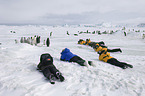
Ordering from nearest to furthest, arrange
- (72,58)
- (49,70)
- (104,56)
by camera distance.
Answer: (49,70), (72,58), (104,56)

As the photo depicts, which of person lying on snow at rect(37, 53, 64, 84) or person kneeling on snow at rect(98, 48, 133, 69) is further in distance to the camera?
person kneeling on snow at rect(98, 48, 133, 69)

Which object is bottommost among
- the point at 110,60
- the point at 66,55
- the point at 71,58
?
the point at 110,60

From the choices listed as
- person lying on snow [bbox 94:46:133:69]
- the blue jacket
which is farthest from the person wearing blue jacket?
person lying on snow [bbox 94:46:133:69]

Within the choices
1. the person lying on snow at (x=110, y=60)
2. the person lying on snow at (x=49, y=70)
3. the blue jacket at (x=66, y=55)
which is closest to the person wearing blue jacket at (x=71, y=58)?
the blue jacket at (x=66, y=55)

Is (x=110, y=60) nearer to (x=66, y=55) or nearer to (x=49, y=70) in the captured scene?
(x=66, y=55)

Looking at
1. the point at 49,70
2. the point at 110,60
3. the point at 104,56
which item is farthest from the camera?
the point at 104,56

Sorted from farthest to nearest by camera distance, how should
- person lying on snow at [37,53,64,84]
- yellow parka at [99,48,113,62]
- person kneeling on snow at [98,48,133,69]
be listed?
1. yellow parka at [99,48,113,62]
2. person kneeling on snow at [98,48,133,69]
3. person lying on snow at [37,53,64,84]

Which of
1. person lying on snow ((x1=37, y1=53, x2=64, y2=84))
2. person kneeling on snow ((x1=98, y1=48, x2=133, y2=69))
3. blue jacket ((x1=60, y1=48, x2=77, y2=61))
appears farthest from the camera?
blue jacket ((x1=60, y1=48, x2=77, y2=61))

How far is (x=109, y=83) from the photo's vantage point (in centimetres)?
334

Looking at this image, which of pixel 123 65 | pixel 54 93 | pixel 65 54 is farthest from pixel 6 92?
pixel 123 65

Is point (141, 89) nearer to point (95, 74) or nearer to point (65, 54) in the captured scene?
point (95, 74)

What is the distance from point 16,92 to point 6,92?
0.27m

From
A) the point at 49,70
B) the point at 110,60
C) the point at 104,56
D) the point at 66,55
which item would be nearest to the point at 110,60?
the point at 110,60

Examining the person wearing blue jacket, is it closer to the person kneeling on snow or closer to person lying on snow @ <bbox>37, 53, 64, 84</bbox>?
the person kneeling on snow
